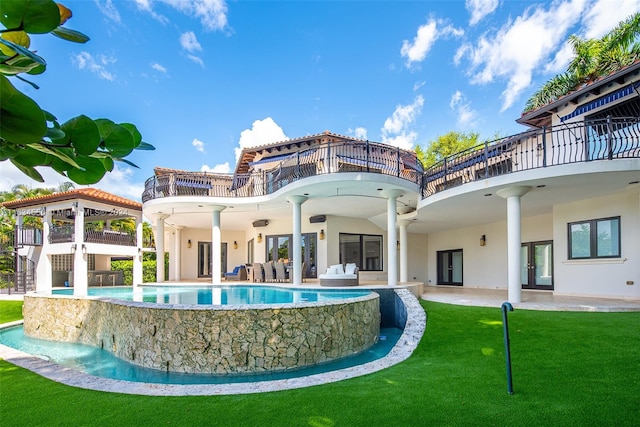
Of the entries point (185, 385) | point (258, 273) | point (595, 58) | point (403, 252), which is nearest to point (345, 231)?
point (403, 252)

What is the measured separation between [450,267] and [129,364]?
16.7 metres

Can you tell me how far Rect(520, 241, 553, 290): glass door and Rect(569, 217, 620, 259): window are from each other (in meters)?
2.50

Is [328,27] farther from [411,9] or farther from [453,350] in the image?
[453,350]

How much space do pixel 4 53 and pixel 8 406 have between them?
5.72 m

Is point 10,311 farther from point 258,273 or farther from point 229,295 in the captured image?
point 258,273

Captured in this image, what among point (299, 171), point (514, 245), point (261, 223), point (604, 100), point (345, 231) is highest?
point (604, 100)

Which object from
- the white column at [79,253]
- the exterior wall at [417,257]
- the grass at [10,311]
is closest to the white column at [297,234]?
the exterior wall at [417,257]

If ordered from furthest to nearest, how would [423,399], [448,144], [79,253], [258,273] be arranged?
1. [448,144]
2. [258,273]
3. [79,253]
4. [423,399]

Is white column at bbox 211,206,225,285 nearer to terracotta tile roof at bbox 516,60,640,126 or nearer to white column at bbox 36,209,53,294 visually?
white column at bbox 36,209,53,294

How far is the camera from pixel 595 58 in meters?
22.7

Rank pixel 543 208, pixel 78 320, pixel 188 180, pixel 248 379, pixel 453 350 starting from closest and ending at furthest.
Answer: pixel 453 350 < pixel 248 379 < pixel 78 320 < pixel 543 208 < pixel 188 180

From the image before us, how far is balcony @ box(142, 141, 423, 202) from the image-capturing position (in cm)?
1362

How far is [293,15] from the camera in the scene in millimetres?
12453

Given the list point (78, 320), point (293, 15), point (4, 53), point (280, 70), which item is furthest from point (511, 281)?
point (280, 70)
